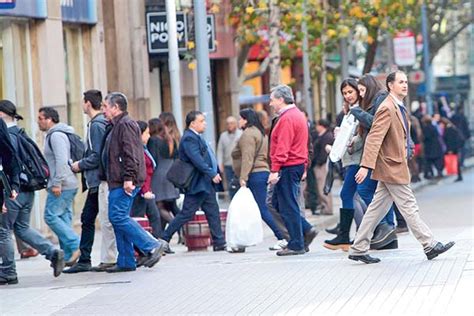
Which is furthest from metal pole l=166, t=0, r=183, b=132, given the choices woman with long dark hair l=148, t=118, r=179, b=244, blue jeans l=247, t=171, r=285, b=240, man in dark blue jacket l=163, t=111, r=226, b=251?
man in dark blue jacket l=163, t=111, r=226, b=251

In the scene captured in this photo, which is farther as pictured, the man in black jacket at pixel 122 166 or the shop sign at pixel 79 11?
the shop sign at pixel 79 11

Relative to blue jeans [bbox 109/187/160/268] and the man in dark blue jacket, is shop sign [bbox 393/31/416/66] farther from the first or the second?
blue jeans [bbox 109/187/160/268]

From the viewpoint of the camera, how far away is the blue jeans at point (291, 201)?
15.3m

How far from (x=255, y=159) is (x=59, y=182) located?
3.00 m

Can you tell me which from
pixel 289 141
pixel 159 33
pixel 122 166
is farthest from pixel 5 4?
pixel 159 33

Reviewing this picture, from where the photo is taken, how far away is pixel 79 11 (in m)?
22.9

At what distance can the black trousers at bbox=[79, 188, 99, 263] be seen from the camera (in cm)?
1480

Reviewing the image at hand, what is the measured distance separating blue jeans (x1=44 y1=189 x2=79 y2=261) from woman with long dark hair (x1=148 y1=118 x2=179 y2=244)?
284 centimetres

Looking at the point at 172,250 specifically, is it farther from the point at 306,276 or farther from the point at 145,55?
the point at 145,55

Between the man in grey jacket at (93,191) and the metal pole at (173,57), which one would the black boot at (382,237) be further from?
the metal pole at (173,57)

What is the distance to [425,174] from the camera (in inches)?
1499

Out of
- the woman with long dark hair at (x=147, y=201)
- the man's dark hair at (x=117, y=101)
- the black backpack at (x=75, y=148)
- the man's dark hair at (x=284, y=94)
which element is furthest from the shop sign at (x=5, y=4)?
the woman with long dark hair at (x=147, y=201)

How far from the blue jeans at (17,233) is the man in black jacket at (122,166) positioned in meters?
0.77

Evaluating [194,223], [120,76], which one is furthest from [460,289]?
[120,76]
